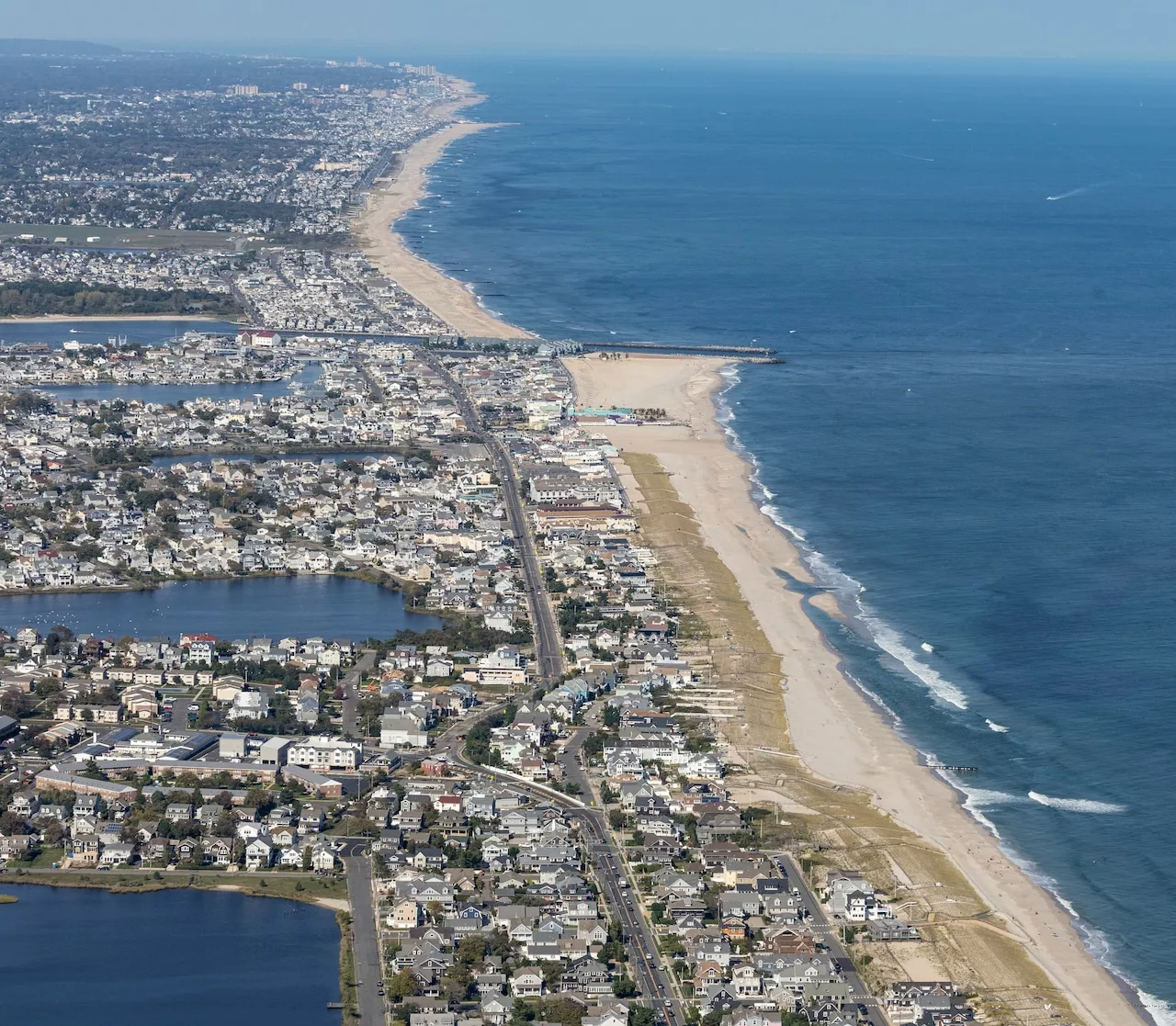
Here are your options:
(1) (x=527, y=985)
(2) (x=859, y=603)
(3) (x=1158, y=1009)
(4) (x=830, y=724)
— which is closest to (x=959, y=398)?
→ (2) (x=859, y=603)

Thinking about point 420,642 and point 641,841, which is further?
point 420,642

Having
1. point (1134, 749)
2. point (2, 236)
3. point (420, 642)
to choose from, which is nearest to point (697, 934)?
point (1134, 749)

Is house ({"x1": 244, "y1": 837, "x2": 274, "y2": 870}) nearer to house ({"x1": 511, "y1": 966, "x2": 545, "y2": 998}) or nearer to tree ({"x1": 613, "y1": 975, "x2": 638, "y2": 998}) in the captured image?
house ({"x1": 511, "y1": 966, "x2": 545, "y2": 998})

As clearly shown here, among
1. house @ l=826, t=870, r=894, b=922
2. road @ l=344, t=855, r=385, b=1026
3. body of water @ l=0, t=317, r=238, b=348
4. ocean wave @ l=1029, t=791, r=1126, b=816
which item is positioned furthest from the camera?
body of water @ l=0, t=317, r=238, b=348

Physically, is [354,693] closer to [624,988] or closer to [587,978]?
[587,978]

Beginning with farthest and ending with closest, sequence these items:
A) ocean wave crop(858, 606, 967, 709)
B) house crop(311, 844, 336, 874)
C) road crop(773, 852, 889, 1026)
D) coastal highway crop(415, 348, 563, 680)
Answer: coastal highway crop(415, 348, 563, 680)
ocean wave crop(858, 606, 967, 709)
house crop(311, 844, 336, 874)
road crop(773, 852, 889, 1026)

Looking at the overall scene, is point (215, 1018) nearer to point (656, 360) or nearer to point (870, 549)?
point (870, 549)

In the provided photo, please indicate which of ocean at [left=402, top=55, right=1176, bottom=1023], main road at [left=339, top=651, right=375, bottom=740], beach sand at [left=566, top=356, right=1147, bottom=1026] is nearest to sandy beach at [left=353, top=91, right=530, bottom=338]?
ocean at [left=402, top=55, right=1176, bottom=1023]
